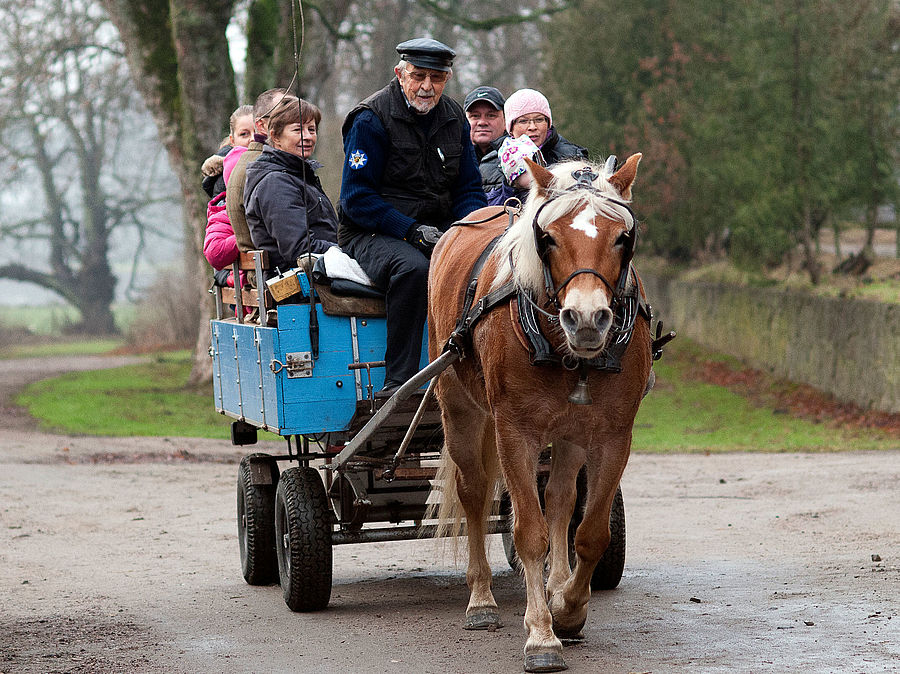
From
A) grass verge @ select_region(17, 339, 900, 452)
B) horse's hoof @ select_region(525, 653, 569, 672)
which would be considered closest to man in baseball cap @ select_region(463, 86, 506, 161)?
horse's hoof @ select_region(525, 653, 569, 672)

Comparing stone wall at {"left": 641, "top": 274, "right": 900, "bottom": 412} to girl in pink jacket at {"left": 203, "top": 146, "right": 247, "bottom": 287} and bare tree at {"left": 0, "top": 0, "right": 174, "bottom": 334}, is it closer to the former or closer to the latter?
girl in pink jacket at {"left": 203, "top": 146, "right": 247, "bottom": 287}

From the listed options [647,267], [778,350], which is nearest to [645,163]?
[647,267]

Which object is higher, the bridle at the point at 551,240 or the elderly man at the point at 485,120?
the elderly man at the point at 485,120

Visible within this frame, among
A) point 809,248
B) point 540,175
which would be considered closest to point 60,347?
point 809,248

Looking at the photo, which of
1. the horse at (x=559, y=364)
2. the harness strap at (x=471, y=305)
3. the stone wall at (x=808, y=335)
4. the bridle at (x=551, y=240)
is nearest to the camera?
the horse at (x=559, y=364)

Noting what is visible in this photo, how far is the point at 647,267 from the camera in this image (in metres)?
29.2

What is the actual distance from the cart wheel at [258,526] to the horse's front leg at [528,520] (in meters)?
2.29

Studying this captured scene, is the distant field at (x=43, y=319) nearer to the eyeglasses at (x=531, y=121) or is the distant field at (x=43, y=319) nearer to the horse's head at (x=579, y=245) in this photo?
the eyeglasses at (x=531, y=121)

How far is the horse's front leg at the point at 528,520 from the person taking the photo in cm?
532

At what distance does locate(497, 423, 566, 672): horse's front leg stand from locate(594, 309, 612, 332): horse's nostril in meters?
0.79

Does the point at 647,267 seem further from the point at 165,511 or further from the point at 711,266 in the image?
the point at 165,511

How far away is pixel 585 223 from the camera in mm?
5016

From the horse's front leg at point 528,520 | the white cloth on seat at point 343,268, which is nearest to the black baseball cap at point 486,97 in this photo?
the white cloth on seat at point 343,268

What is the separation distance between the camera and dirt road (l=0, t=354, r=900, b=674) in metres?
5.55
